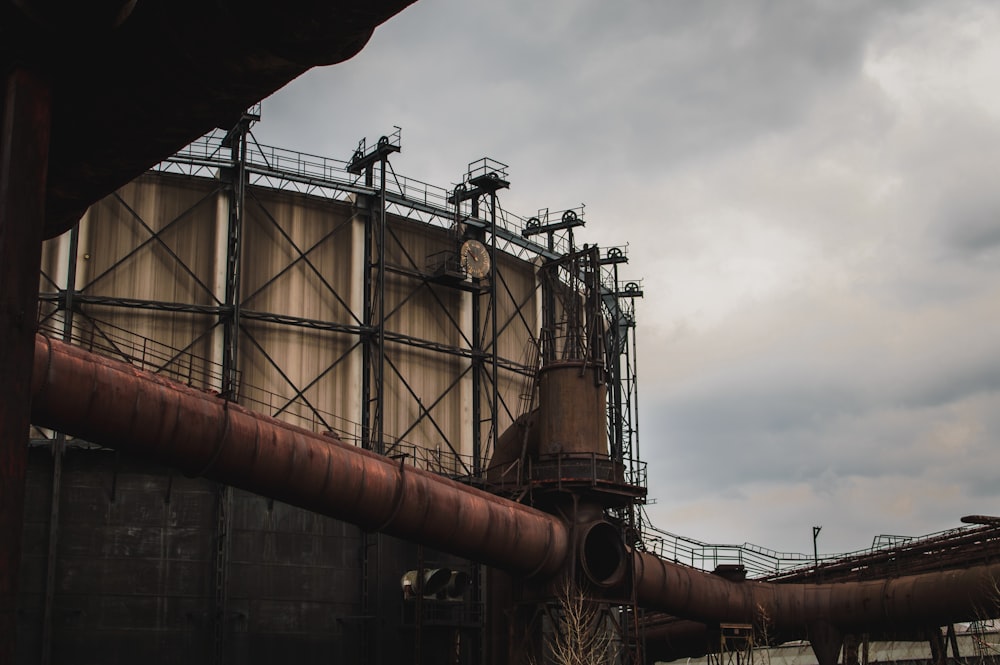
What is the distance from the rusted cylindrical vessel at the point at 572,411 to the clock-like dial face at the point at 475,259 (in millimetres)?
14477

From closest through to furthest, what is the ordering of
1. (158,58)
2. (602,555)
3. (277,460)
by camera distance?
(158,58)
(277,460)
(602,555)

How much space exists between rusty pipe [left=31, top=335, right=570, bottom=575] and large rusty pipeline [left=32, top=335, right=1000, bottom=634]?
0.03 metres

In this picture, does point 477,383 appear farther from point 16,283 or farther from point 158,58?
point 16,283

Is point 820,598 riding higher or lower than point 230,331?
lower

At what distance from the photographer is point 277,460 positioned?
81.0ft

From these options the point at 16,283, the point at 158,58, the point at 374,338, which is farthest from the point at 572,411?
the point at 16,283

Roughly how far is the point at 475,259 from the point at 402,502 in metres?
21.7

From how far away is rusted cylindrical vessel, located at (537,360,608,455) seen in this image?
32.3m

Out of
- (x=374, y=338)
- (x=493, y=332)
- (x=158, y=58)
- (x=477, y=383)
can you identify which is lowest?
(x=158, y=58)

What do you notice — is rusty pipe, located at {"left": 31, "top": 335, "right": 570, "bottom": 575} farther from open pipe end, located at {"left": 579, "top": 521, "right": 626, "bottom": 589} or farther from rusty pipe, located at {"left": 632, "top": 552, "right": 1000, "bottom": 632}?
rusty pipe, located at {"left": 632, "top": 552, "right": 1000, "bottom": 632}

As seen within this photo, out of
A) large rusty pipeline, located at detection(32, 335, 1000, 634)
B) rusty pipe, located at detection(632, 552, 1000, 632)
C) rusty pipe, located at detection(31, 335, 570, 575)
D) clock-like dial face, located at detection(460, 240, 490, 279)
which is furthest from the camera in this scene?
clock-like dial face, located at detection(460, 240, 490, 279)

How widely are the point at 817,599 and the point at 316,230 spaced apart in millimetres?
23954

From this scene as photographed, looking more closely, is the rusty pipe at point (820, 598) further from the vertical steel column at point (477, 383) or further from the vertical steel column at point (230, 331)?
the vertical steel column at point (230, 331)

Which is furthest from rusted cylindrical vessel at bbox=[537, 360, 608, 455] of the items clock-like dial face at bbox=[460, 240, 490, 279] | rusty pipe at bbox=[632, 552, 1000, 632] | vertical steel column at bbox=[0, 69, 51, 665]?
vertical steel column at bbox=[0, 69, 51, 665]
